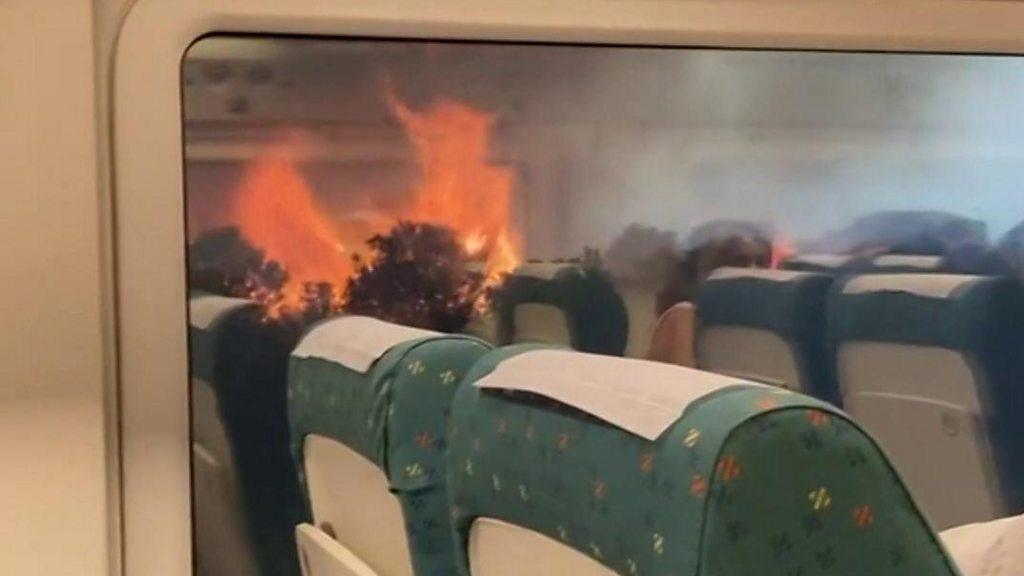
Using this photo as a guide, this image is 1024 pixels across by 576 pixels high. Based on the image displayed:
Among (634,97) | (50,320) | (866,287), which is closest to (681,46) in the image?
(634,97)

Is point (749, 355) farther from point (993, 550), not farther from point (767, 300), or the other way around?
point (993, 550)

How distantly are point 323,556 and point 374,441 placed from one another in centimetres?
12

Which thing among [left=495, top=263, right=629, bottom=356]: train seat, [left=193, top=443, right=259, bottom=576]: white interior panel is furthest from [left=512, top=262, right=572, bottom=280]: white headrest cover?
[left=193, top=443, right=259, bottom=576]: white interior panel

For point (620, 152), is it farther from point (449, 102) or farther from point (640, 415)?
point (640, 415)

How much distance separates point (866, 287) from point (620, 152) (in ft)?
1.01

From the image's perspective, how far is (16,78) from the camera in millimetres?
1019

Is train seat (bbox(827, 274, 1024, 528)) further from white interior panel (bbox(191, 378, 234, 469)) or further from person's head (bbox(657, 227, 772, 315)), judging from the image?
white interior panel (bbox(191, 378, 234, 469))

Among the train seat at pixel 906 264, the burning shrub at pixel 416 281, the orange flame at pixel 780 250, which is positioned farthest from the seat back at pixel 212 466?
the train seat at pixel 906 264

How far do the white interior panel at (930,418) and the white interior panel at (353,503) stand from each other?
493 mm

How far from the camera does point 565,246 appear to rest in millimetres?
1262

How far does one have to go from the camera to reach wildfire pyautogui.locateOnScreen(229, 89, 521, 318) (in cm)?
116

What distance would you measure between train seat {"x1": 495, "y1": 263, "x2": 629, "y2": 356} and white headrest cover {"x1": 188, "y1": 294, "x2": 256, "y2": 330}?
243 millimetres

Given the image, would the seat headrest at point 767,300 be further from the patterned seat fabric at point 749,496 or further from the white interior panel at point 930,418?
the patterned seat fabric at point 749,496

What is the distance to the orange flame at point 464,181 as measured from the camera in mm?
1205
